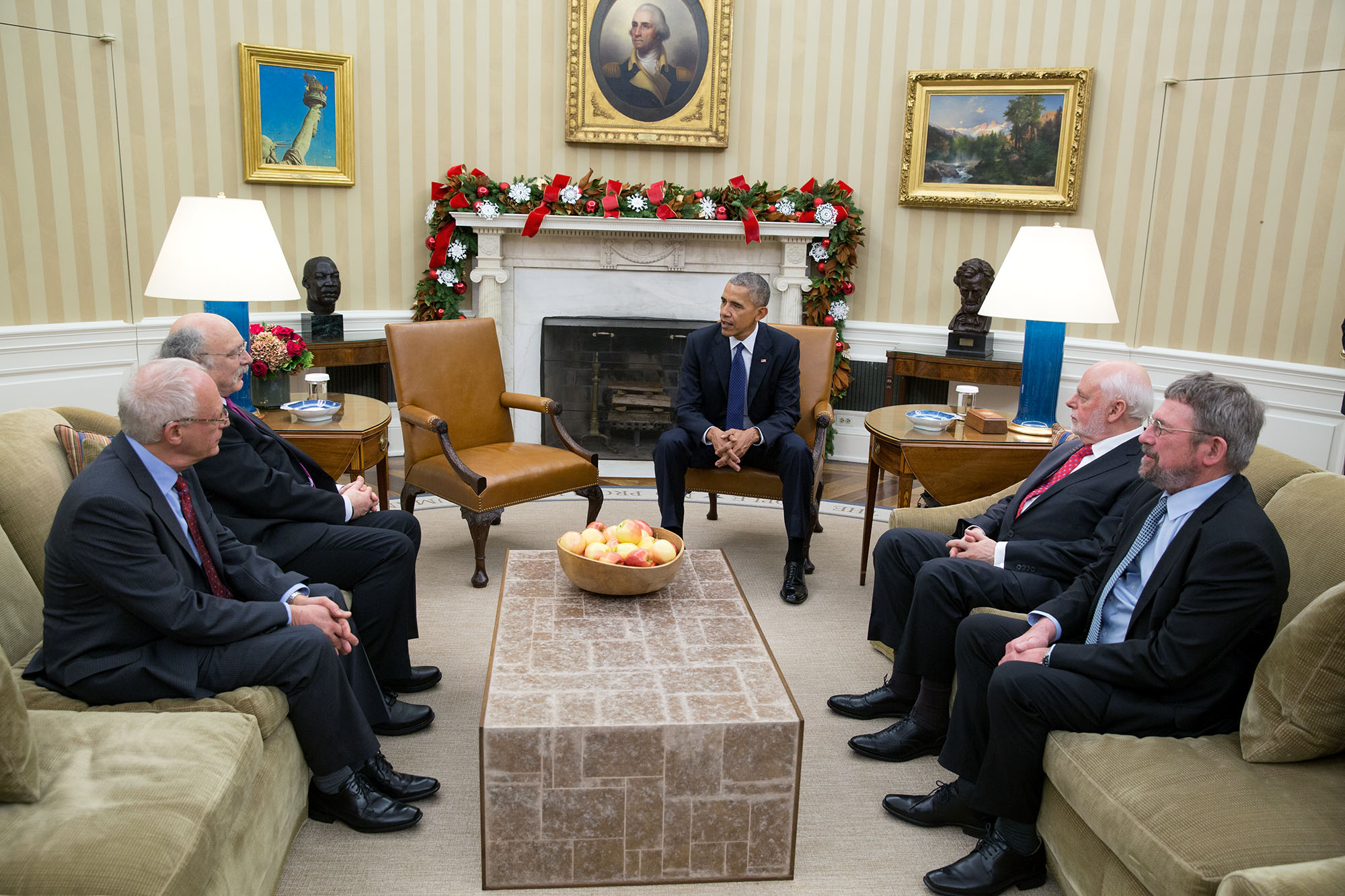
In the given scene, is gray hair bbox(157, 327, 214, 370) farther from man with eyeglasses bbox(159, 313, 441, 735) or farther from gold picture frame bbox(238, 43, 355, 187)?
gold picture frame bbox(238, 43, 355, 187)

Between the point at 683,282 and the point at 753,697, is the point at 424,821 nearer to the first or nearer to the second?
the point at 753,697

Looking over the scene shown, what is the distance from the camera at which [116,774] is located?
1.85 m

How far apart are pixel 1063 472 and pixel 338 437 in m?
2.64

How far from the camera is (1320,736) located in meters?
1.99

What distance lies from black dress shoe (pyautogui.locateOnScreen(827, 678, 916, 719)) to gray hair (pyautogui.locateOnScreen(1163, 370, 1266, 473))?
137cm

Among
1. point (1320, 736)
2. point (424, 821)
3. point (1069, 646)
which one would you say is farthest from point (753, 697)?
point (1320, 736)

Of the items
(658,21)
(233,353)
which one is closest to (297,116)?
(658,21)

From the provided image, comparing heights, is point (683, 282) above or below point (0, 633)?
above

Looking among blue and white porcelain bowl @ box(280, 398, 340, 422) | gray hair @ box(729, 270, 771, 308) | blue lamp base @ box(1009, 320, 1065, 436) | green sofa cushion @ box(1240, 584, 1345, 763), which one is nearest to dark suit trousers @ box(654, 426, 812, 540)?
gray hair @ box(729, 270, 771, 308)

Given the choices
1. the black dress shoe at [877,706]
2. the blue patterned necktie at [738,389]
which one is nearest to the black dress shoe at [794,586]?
the blue patterned necktie at [738,389]

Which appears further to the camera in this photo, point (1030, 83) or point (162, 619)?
point (1030, 83)

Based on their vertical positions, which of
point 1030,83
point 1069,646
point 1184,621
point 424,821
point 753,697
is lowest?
point 424,821

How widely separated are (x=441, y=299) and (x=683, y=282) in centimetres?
157

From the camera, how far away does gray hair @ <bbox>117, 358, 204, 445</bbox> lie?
216cm
